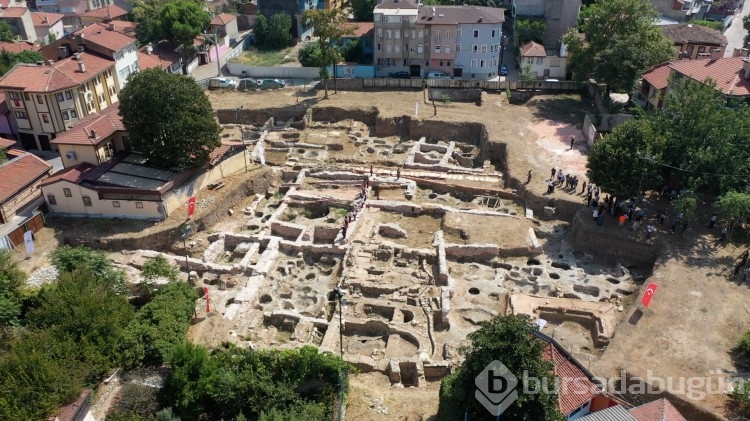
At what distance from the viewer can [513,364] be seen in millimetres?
21375

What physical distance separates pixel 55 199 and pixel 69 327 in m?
16.5

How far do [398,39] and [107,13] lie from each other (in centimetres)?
4900

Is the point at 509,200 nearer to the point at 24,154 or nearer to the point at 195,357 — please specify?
the point at 195,357

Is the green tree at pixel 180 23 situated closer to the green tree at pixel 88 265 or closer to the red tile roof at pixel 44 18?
the red tile roof at pixel 44 18

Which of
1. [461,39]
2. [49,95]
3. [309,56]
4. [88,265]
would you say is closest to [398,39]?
[461,39]

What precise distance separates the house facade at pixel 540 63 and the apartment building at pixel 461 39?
3442mm

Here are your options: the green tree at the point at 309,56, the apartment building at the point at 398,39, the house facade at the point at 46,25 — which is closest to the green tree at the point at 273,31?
the green tree at the point at 309,56

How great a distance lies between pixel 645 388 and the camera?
1042 inches

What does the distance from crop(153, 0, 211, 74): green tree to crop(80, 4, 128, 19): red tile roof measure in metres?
22.2

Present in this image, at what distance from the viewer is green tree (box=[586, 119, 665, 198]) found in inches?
1486

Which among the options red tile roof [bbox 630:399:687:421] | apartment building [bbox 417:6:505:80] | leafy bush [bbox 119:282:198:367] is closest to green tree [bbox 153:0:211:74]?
apartment building [bbox 417:6:505:80]

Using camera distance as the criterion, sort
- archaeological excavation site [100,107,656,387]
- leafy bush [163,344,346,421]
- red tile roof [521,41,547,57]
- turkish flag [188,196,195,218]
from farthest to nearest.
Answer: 1. red tile roof [521,41,547,57]
2. turkish flag [188,196,195,218]
3. archaeological excavation site [100,107,656,387]
4. leafy bush [163,344,346,421]

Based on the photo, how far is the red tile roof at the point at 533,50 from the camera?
6644cm

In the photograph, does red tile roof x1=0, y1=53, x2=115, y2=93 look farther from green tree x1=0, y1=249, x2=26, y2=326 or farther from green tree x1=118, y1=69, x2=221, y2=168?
green tree x1=0, y1=249, x2=26, y2=326
